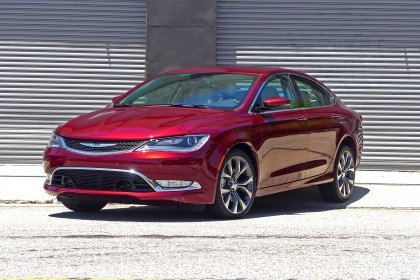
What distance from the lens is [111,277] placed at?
692cm

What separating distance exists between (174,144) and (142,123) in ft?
1.53

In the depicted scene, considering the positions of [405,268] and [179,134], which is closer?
[405,268]

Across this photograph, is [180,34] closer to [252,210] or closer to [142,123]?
[252,210]

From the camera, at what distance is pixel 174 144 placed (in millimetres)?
9695

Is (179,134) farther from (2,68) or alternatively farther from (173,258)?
(2,68)

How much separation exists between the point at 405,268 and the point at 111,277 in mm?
2087

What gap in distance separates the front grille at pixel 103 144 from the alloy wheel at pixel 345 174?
3371mm

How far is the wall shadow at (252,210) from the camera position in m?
10.2

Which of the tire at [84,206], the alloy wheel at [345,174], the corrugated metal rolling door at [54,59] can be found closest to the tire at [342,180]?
the alloy wheel at [345,174]

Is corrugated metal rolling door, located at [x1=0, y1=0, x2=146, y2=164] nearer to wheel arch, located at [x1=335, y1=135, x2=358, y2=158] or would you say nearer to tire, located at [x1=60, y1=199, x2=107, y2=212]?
wheel arch, located at [x1=335, y1=135, x2=358, y2=158]

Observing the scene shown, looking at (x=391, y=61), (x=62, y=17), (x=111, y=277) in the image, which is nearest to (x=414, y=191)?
(x=391, y=61)

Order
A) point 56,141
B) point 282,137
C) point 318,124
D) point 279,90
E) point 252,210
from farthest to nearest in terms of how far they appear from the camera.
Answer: point 318,124 < point 279,90 < point 252,210 < point 282,137 < point 56,141

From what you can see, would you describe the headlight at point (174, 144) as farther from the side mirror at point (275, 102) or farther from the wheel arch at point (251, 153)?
the side mirror at point (275, 102)

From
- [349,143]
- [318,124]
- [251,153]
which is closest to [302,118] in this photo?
[318,124]
